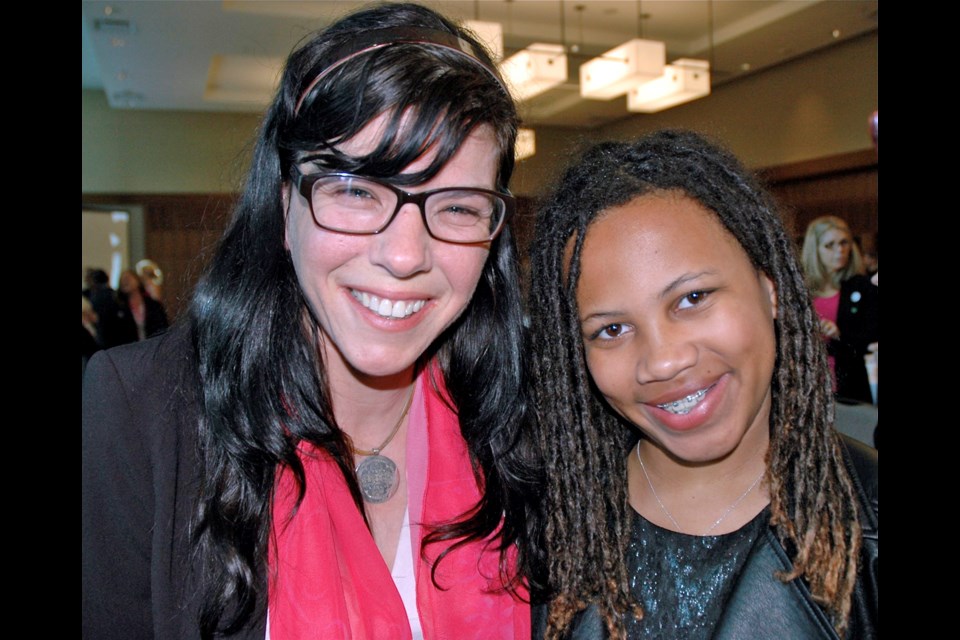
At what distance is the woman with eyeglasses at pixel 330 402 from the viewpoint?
50.0 inches

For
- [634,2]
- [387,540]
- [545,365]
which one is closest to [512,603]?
[387,540]

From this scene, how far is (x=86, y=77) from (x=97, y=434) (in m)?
10.0

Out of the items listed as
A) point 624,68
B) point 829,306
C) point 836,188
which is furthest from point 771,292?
point 836,188

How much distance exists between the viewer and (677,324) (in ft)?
4.32

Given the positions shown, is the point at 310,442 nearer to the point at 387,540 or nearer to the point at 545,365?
the point at 387,540

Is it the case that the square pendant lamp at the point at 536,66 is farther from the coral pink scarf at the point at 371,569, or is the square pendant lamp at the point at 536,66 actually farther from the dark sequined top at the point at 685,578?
the dark sequined top at the point at 685,578

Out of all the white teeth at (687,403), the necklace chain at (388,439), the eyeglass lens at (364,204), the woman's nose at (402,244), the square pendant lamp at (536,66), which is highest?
the square pendant lamp at (536,66)

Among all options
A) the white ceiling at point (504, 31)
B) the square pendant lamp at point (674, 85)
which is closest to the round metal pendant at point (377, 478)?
the white ceiling at point (504, 31)

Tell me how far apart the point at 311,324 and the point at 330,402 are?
16 centimetres

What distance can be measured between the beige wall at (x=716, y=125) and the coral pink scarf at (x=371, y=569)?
5.25 m

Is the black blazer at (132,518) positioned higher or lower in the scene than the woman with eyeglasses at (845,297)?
lower

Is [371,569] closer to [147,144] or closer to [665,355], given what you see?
[665,355]

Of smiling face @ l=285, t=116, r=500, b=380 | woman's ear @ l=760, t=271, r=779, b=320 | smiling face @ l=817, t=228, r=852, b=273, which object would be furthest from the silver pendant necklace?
smiling face @ l=817, t=228, r=852, b=273

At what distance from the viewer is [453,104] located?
50.1 inches
